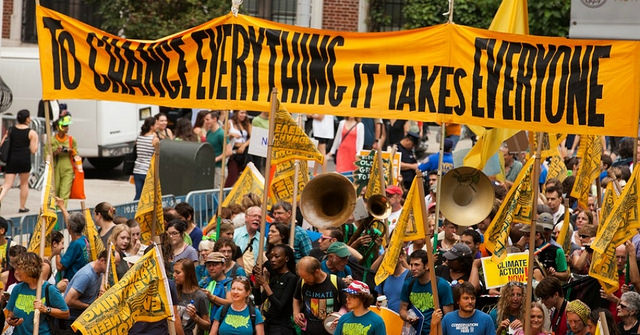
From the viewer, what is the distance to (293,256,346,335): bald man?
11219 millimetres

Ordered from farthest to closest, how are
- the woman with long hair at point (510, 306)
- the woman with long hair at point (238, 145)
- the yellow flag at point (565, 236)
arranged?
1. the woman with long hair at point (238, 145)
2. the yellow flag at point (565, 236)
3. the woman with long hair at point (510, 306)

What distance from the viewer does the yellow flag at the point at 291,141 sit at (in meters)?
11.6

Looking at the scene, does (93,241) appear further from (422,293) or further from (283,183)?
(422,293)

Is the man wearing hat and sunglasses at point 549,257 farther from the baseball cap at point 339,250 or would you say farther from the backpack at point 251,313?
the backpack at point 251,313

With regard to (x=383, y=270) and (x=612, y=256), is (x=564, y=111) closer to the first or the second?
(x=612, y=256)

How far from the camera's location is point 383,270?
11.0 metres

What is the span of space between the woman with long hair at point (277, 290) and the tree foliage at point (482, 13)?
2033cm

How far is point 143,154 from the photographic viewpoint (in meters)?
19.2

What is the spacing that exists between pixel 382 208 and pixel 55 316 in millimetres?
3299

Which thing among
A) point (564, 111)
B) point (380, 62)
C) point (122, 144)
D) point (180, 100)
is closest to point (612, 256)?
point (564, 111)

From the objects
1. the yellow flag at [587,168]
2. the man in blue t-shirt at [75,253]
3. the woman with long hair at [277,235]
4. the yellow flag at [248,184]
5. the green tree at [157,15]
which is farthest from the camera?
the green tree at [157,15]

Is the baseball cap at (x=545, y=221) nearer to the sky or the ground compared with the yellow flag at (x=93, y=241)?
nearer to the sky

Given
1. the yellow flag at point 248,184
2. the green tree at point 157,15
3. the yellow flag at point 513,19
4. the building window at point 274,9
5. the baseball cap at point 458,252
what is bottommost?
the baseball cap at point 458,252

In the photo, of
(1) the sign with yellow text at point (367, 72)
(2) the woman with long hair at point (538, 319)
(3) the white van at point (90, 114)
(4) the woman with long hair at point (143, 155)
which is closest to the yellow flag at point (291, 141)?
(1) the sign with yellow text at point (367, 72)
